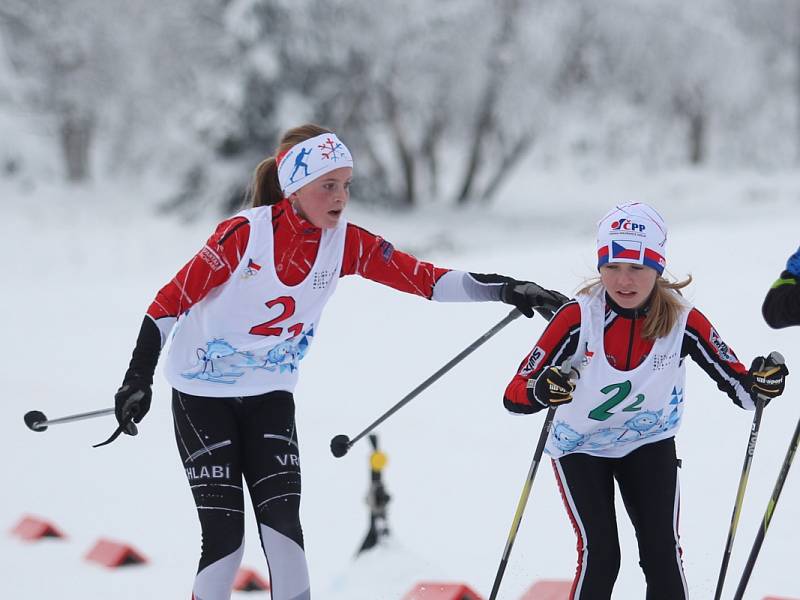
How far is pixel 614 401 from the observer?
319cm

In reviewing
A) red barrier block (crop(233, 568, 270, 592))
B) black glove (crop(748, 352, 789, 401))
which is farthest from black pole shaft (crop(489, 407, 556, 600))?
red barrier block (crop(233, 568, 270, 592))

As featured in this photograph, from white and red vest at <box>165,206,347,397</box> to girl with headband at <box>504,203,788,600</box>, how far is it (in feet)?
2.49

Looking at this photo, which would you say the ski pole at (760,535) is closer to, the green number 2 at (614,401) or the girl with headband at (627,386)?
the girl with headband at (627,386)

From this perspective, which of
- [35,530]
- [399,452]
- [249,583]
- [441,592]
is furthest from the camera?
[399,452]

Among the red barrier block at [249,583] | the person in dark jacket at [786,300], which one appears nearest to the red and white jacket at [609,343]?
the person in dark jacket at [786,300]

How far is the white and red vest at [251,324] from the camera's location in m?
3.34

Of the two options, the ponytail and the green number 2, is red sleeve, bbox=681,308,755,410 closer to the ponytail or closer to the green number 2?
the green number 2

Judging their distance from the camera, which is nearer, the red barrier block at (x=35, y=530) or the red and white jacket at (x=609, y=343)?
the red and white jacket at (x=609, y=343)

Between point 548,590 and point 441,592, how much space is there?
0.45m

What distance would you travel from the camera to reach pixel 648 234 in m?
3.10

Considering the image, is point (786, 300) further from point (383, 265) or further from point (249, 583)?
point (249, 583)

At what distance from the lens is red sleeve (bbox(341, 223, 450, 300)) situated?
3580 mm

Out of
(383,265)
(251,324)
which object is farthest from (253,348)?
(383,265)

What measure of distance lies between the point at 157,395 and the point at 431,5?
1362cm
